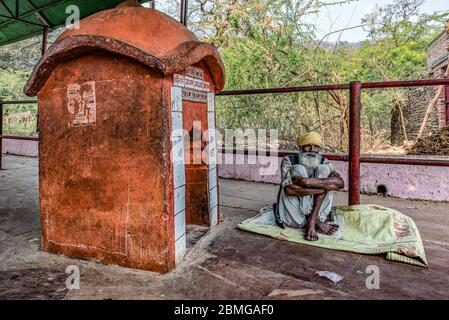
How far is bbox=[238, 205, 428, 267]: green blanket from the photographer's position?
2260 millimetres

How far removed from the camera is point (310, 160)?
2.79 m

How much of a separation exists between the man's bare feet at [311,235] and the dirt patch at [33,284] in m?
1.67

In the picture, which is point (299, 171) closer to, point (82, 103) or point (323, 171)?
point (323, 171)

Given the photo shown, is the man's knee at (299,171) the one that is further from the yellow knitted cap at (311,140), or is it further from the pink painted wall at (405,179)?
the pink painted wall at (405,179)

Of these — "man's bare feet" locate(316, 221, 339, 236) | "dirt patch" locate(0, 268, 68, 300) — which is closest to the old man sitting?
"man's bare feet" locate(316, 221, 339, 236)

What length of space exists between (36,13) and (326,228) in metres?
5.64

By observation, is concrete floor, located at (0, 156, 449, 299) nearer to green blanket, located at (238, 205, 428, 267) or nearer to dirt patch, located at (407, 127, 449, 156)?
green blanket, located at (238, 205, 428, 267)

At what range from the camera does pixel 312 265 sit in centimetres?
219

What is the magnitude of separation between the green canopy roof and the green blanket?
3617mm

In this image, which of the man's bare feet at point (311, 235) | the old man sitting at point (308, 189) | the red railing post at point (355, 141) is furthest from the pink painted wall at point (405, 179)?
the man's bare feet at point (311, 235)

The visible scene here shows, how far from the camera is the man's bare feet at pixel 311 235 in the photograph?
8.42 ft

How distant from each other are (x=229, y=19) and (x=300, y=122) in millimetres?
3929

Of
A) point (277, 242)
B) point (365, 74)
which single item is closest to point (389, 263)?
point (277, 242)
